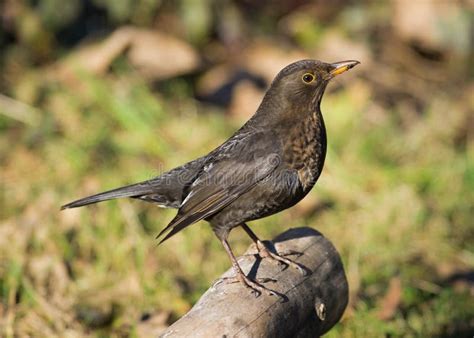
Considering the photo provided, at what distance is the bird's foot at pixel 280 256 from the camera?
4.14 m

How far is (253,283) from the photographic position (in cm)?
388

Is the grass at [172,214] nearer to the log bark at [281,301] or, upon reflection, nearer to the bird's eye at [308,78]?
the log bark at [281,301]

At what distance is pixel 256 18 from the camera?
9289 mm

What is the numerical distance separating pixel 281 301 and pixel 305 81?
1389 mm

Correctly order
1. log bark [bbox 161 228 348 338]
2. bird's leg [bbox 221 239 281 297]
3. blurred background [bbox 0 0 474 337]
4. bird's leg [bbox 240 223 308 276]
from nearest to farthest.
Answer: log bark [bbox 161 228 348 338] < bird's leg [bbox 221 239 281 297] < bird's leg [bbox 240 223 308 276] < blurred background [bbox 0 0 474 337]

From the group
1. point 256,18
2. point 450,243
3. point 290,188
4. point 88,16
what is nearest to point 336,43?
point 256,18

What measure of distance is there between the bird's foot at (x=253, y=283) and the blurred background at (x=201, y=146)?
112cm

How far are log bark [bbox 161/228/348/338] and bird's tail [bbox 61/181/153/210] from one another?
77 cm

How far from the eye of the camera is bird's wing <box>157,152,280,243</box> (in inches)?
172

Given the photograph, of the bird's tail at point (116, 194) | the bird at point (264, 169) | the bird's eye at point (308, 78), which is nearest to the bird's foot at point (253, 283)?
→ the bird at point (264, 169)

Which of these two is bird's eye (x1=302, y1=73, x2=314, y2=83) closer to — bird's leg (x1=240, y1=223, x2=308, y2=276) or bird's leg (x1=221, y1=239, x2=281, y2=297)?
bird's leg (x1=240, y1=223, x2=308, y2=276)

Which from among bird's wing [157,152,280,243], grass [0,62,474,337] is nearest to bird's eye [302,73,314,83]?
bird's wing [157,152,280,243]

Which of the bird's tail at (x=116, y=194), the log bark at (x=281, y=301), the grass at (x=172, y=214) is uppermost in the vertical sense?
the bird's tail at (x=116, y=194)

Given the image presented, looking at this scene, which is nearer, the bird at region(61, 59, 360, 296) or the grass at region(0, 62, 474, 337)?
the bird at region(61, 59, 360, 296)
